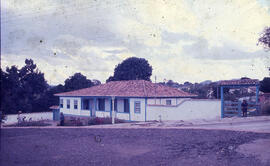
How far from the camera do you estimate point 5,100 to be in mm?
8680

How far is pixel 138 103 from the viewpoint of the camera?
86.7ft

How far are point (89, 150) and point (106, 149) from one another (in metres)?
0.76

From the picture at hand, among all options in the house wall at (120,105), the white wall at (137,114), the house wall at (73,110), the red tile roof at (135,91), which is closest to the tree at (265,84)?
the red tile roof at (135,91)

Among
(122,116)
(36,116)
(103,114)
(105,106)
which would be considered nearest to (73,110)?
(36,116)

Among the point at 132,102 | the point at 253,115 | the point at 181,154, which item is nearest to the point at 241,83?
the point at 253,115

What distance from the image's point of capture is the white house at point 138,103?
2438cm

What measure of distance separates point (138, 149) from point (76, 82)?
3676 cm

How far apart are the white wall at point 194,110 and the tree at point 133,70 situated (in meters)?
30.2

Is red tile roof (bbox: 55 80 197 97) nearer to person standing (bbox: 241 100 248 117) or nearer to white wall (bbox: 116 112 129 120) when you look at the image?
white wall (bbox: 116 112 129 120)

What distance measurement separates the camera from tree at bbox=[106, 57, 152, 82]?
180ft

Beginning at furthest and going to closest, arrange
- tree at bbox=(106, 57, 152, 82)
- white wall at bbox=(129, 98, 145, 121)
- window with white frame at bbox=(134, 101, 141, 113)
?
tree at bbox=(106, 57, 152, 82) → window with white frame at bbox=(134, 101, 141, 113) → white wall at bbox=(129, 98, 145, 121)

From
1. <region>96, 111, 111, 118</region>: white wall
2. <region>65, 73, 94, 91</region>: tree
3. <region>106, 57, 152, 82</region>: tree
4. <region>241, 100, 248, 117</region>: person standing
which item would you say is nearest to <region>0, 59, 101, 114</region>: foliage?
<region>65, 73, 94, 91</region>: tree

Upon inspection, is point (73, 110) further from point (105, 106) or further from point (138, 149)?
point (138, 149)

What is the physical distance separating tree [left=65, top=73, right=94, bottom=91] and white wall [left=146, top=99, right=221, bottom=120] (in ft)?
84.5
